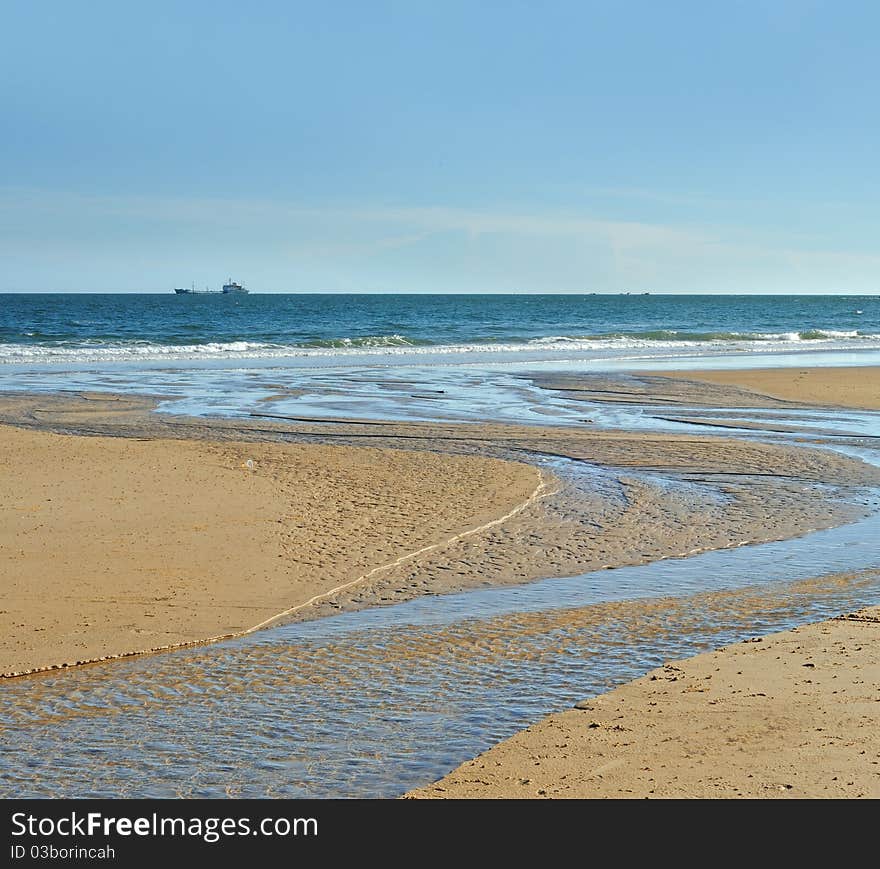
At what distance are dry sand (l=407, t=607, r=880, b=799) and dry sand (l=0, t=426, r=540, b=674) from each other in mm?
2628

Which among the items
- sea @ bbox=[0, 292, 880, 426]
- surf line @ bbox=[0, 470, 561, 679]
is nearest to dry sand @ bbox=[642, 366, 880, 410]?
sea @ bbox=[0, 292, 880, 426]

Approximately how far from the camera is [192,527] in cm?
912

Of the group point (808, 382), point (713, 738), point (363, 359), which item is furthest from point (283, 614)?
point (363, 359)

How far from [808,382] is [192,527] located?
1992 centimetres

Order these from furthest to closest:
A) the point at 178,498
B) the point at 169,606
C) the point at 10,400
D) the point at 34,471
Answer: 1. the point at 10,400
2. the point at 34,471
3. the point at 178,498
4. the point at 169,606

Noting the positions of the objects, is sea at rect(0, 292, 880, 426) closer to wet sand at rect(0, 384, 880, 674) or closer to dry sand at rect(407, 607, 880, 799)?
wet sand at rect(0, 384, 880, 674)

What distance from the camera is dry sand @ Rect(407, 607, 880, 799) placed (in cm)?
427

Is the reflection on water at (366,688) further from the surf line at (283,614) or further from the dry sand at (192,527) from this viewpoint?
the dry sand at (192,527)

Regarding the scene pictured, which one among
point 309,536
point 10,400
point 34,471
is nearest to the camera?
point 309,536

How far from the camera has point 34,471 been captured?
1138 centimetres

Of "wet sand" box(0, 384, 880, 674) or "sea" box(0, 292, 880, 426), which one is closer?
"wet sand" box(0, 384, 880, 674)

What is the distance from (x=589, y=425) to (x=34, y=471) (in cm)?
866
